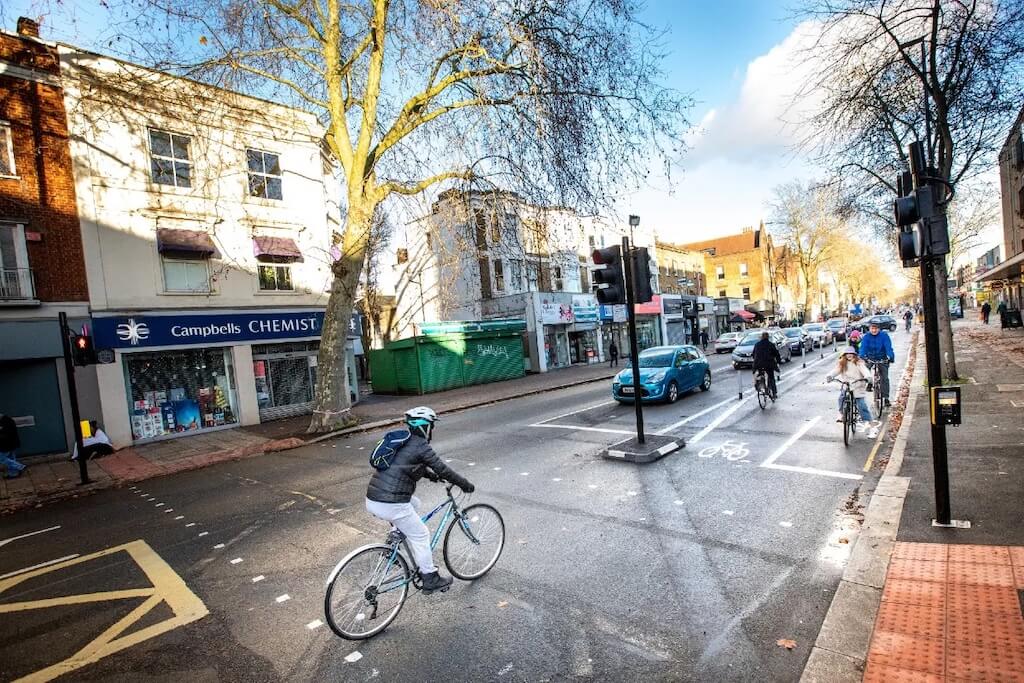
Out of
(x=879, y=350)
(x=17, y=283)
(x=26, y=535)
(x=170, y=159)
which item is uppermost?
(x=170, y=159)

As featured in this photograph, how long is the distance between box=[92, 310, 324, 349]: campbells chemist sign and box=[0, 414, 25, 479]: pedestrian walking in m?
2.94

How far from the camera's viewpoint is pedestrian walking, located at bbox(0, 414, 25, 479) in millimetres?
11703

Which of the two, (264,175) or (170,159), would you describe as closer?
(170,159)

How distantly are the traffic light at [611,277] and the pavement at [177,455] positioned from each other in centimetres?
911

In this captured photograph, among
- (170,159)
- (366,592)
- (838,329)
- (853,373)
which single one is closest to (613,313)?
(838,329)

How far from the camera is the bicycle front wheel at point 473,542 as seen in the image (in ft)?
15.4

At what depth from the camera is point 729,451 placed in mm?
8734

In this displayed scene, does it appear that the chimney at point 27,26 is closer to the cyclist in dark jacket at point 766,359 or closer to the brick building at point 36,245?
the brick building at point 36,245

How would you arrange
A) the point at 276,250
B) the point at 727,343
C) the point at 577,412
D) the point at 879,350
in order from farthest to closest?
the point at 727,343 → the point at 276,250 → the point at 577,412 → the point at 879,350

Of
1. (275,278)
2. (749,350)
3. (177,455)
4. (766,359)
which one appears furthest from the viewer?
(749,350)

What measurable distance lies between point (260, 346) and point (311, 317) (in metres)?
1.96

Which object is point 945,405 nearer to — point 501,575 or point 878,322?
point 501,575

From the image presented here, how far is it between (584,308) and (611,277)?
1026 inches

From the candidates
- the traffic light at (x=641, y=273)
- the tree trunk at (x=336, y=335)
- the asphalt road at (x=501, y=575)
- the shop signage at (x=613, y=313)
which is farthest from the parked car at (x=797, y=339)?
the tree trunk at (x=336, y=335)
